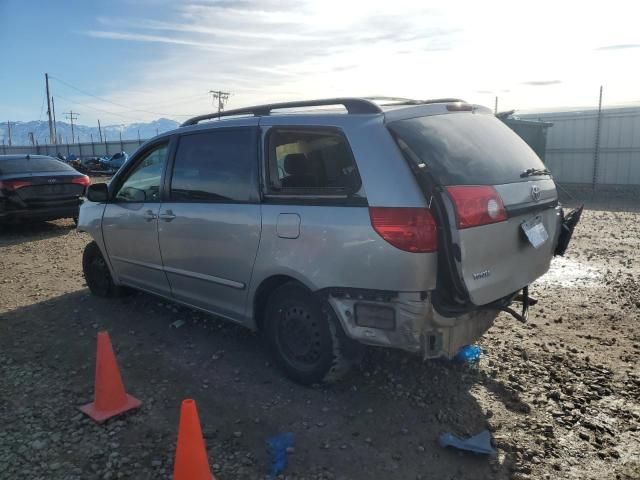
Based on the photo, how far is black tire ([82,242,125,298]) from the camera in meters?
5.61

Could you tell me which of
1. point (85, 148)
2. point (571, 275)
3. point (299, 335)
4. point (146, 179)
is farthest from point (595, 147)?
point (85, 148)

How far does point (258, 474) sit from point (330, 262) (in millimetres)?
1262

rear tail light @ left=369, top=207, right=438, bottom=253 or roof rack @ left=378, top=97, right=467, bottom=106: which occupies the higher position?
roof rack @ left=378, top=97, right=467, bottom=106

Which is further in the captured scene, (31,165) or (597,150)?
(597,150)

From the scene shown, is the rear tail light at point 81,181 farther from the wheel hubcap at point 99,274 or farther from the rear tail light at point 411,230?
the rear tail light at point 411,230

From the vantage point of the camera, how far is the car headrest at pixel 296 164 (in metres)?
3.52

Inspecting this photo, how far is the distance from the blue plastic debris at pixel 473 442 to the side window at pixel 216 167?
2.06 metres

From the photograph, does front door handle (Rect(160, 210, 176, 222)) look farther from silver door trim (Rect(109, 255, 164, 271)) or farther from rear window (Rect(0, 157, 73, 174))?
rear window (Rect(0, 157, 73, 174))

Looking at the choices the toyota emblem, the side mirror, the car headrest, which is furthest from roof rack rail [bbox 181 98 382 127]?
the side mirror

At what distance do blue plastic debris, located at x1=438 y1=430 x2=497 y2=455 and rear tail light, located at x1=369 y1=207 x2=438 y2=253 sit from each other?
1.11 metres

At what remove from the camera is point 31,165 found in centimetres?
1020

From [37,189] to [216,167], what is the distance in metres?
7.17

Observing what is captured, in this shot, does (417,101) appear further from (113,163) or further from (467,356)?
(113,163)

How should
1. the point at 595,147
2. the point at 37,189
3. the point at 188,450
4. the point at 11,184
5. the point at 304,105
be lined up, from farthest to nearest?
the point at 595,147 → the point at 37,189 → the point at 11,184 → the point at 304,105 → the point at 188,450
